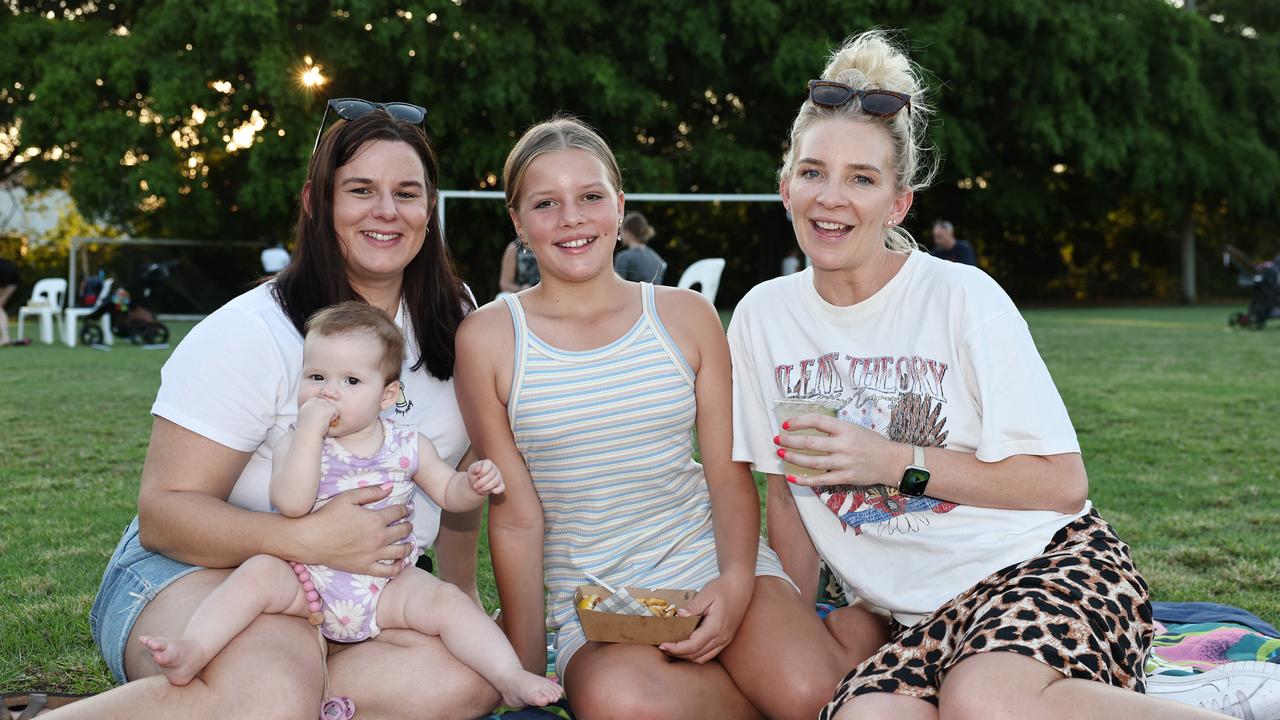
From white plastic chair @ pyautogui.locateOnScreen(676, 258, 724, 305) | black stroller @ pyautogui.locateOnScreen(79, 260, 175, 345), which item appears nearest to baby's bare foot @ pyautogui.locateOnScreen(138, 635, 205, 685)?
white plastic chair @ pyautogui.locateOnScreen(676, 258, 724, 305)

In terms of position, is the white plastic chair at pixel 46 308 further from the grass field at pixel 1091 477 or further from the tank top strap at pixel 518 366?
the tank top strap at pixel 518 366

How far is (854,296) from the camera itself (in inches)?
110

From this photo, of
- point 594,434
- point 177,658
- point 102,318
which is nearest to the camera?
point 177,658

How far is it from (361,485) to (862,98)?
1586 mm

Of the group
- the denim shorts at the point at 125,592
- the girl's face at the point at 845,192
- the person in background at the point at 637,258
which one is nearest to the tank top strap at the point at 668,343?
the girl's face at the point at 845,192

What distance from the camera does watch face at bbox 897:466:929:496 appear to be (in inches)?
97.6

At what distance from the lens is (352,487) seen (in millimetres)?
2648

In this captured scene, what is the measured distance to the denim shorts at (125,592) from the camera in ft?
8.24

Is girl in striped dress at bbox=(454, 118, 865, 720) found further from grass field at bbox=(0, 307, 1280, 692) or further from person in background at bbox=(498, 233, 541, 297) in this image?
person in background at bbox=(498, 233, 541, 297)

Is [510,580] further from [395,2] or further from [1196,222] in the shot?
[1196,222]

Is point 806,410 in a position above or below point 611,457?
above


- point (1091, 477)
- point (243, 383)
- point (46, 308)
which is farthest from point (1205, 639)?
point (46, 308)

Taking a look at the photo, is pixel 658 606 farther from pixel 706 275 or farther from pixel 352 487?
pixel 706 275

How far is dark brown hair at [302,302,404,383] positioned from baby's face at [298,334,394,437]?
0.05 feet
